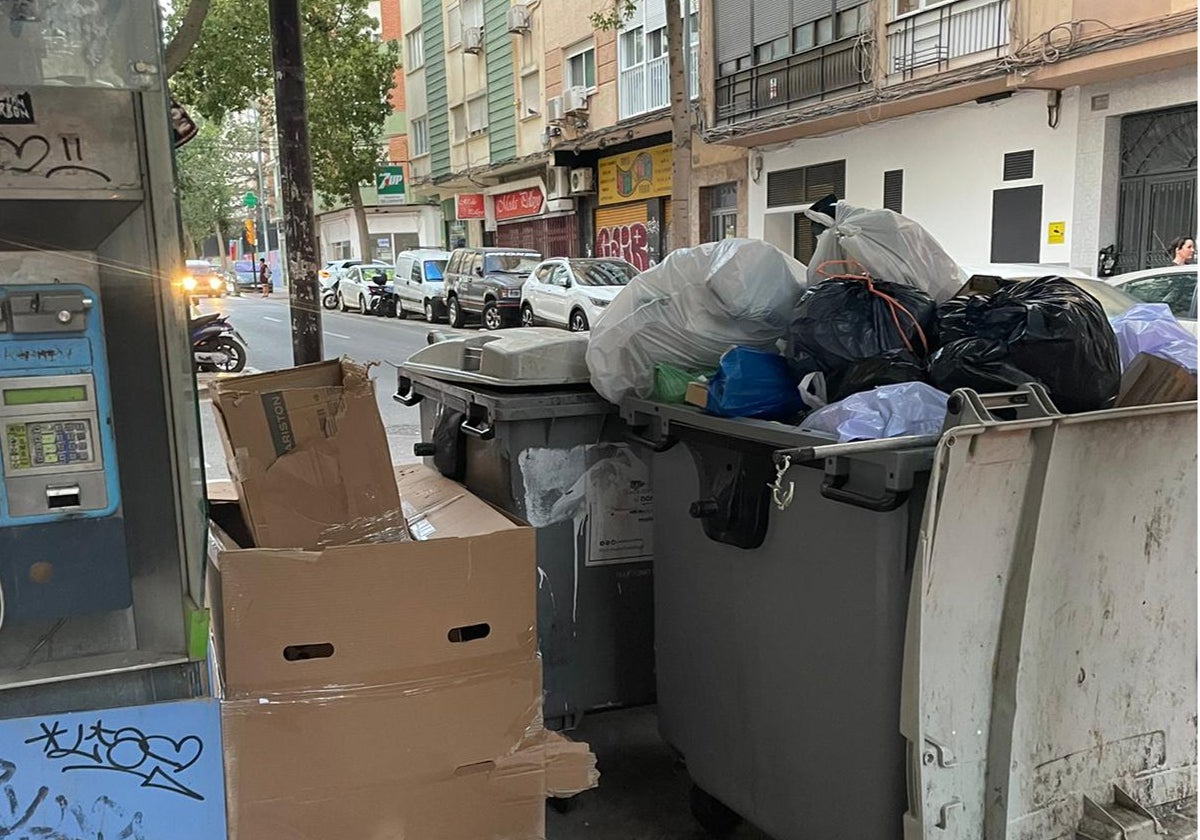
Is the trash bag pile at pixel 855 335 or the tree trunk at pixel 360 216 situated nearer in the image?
the trash bag pile at pixel 855 335

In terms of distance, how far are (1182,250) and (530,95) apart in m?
17.5

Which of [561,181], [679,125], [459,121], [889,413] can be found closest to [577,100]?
[561,181]

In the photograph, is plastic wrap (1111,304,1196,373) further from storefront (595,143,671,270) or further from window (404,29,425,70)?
window (404,29,425,70)

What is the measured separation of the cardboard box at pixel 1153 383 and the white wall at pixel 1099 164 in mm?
10801

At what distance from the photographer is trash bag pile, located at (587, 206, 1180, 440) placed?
223cm

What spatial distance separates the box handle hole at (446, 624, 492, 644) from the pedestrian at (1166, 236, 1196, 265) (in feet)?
31.9

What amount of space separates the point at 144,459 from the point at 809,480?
1.67 metres

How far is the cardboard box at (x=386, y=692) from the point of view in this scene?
2.31m

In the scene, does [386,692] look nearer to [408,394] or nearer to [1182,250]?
[408,394]

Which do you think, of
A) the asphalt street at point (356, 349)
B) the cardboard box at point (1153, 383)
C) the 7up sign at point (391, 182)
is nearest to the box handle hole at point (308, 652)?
the cardboard box at point (1153, 383)

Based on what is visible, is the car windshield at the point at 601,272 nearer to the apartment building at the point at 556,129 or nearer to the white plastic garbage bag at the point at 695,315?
the apartment building at the point at 556,129

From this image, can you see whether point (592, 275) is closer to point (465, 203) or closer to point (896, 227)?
point (896, 227)

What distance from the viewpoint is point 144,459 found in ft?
8.27

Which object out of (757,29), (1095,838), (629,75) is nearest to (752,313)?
(1095,838)
